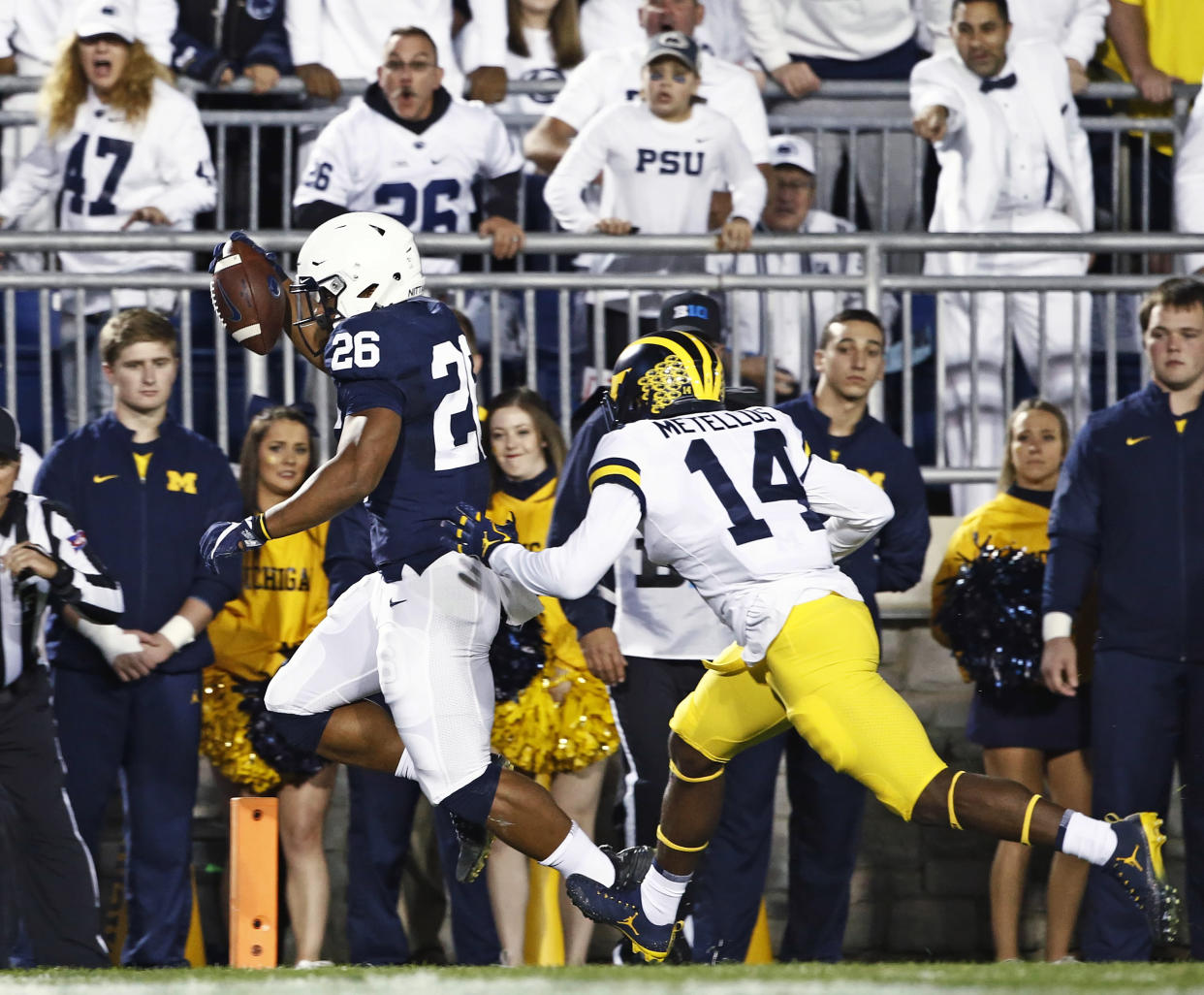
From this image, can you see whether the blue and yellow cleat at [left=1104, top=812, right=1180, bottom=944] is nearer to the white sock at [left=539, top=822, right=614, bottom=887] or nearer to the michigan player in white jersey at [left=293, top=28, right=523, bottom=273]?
the white sock at [left=539, top=822, right=614, bottom=887]

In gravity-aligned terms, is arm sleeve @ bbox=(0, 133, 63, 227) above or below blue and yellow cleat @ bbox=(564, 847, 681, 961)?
above

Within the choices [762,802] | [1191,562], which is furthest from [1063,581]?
[762,802]

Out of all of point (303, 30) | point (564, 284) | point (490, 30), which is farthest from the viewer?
point (490, 30)

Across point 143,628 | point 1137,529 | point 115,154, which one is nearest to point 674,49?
point 115,154

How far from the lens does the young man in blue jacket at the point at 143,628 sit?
589 cm

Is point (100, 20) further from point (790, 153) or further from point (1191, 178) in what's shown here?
point (1191, 178)

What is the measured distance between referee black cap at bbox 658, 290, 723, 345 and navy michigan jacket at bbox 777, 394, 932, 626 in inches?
18.3

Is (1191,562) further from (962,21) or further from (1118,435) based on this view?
(962,21)

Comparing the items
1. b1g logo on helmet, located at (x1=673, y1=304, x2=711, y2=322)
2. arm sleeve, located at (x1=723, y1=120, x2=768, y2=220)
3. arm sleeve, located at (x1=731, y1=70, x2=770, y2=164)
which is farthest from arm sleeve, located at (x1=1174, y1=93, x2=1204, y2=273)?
b1g logo on helmet, located at (x1=673, y1=304, x2=711, y2=322)

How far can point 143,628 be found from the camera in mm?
6016

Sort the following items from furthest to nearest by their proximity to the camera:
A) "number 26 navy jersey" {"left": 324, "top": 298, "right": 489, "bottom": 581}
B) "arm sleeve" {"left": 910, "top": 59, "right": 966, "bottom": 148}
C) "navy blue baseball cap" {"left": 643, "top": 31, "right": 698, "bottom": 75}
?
"arm sleeve" {"left": 910, "top": 59, "right": 966, "bottom": 148} < "navy blue baseball cap" {"left": 643, "top": 31, "right": 698, "bottom": 75} < "number 26 navy jersey" {"left": 324, "top": 298, "right": 489, "bottom": 581}

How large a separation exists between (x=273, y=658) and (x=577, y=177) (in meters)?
2.59

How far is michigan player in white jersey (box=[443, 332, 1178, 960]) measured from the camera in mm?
4609

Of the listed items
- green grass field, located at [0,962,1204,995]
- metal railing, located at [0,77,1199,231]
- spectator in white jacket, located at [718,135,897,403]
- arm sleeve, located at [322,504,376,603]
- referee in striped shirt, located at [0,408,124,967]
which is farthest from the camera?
metal railing, located at [0,77,1199,231]
